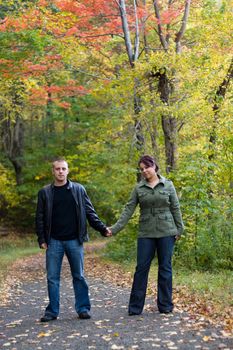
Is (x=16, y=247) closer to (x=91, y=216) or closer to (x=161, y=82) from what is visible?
(x=161, y=82)

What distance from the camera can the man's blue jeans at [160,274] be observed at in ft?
24.6

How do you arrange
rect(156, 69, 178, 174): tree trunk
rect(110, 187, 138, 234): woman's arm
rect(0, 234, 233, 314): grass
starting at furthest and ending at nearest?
rect(156, 69, 178, 174): tree trunk < rect(0, 234, 233, 314): grass < rect(110, 187, 138, 234): woman's arm

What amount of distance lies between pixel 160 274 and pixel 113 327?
3.58ft

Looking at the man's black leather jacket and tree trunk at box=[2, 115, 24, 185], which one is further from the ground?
tree trunk at box=[2, 115, 24, 185]

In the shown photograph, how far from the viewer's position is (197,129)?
14766 mm

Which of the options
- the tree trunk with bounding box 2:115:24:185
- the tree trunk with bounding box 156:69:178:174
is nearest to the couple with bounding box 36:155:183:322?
the tree trunk with bounding box 156:69:178:174

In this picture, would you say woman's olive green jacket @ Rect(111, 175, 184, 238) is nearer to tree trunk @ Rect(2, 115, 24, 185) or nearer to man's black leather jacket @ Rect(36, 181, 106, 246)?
man's black leather jacket @ Rect(36, 181, 106, 246)

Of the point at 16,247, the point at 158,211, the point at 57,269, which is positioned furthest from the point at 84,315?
the point at 16,247

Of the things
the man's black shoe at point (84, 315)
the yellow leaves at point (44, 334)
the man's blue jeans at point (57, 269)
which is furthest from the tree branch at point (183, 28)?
the yellow leaves at point (44, 334)

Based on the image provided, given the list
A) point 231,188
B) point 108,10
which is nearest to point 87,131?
point 108,10

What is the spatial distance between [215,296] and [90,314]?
190 centimetres

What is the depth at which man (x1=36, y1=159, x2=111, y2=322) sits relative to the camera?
745 centimetres

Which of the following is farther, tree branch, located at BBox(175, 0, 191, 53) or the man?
tree branch, located at BBox(175, 0, 191, 53)

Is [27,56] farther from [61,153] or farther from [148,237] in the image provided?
[61,153]
